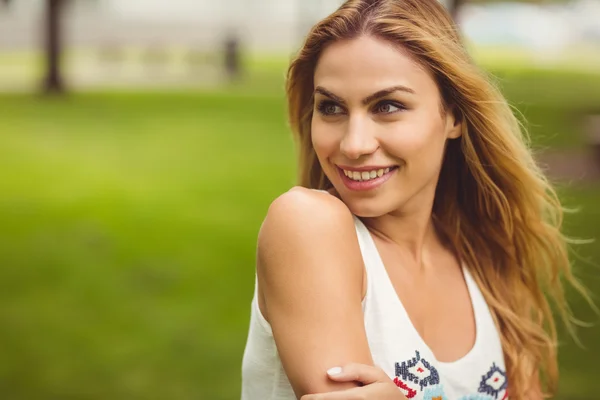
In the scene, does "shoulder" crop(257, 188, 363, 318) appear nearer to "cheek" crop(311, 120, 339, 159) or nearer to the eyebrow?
"cheek" crop(311, 120, 339, 159)

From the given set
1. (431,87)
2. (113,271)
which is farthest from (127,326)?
(431,87)

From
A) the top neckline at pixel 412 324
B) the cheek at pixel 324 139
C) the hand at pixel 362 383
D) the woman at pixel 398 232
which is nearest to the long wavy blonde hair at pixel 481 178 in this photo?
the woman at pixel 398 232

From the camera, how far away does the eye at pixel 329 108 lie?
2336mm

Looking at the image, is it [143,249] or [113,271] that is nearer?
[113,271]

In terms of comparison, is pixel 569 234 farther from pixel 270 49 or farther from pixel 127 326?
pixel 270 49

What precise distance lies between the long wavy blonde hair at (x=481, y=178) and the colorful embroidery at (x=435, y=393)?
42 cm

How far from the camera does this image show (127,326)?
22.0 ft

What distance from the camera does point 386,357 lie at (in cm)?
226

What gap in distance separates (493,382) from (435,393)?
0.92ft

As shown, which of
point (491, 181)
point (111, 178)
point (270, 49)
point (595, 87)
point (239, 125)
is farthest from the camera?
point (270, 49)

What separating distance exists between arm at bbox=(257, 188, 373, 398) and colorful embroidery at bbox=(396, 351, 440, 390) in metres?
0.16

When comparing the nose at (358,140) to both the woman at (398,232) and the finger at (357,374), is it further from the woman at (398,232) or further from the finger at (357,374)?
the finger at (357,374)

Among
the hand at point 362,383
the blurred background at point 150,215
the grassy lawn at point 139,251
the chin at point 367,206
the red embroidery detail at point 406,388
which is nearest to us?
the hand at point 362,383

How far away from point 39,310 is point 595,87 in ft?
75.6
